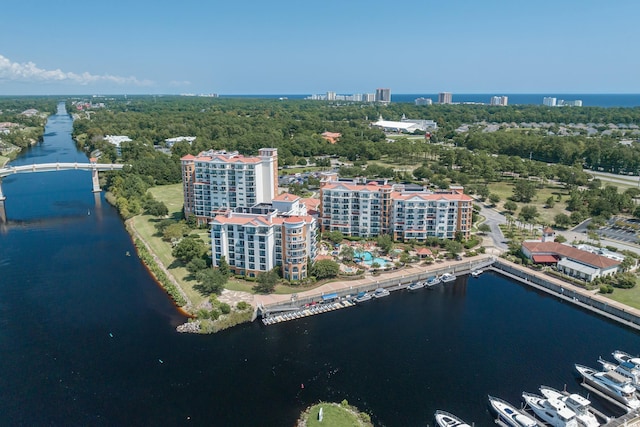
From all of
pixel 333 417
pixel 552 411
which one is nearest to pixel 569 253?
pixel 552 411

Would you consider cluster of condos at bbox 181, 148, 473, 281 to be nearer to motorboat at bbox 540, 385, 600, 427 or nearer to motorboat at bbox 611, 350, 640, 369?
motorboat at bbox 611, 350, 640, 369

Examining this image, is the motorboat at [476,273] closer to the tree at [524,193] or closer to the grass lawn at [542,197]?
the grass lawn at [542,197]

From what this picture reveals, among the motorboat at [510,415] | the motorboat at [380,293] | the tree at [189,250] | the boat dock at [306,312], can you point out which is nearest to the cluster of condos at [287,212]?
the tree at [189,250]

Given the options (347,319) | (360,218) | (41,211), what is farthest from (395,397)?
(41,211)

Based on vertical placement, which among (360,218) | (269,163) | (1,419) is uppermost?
(269,163)

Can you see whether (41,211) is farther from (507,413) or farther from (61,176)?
(507,413)
